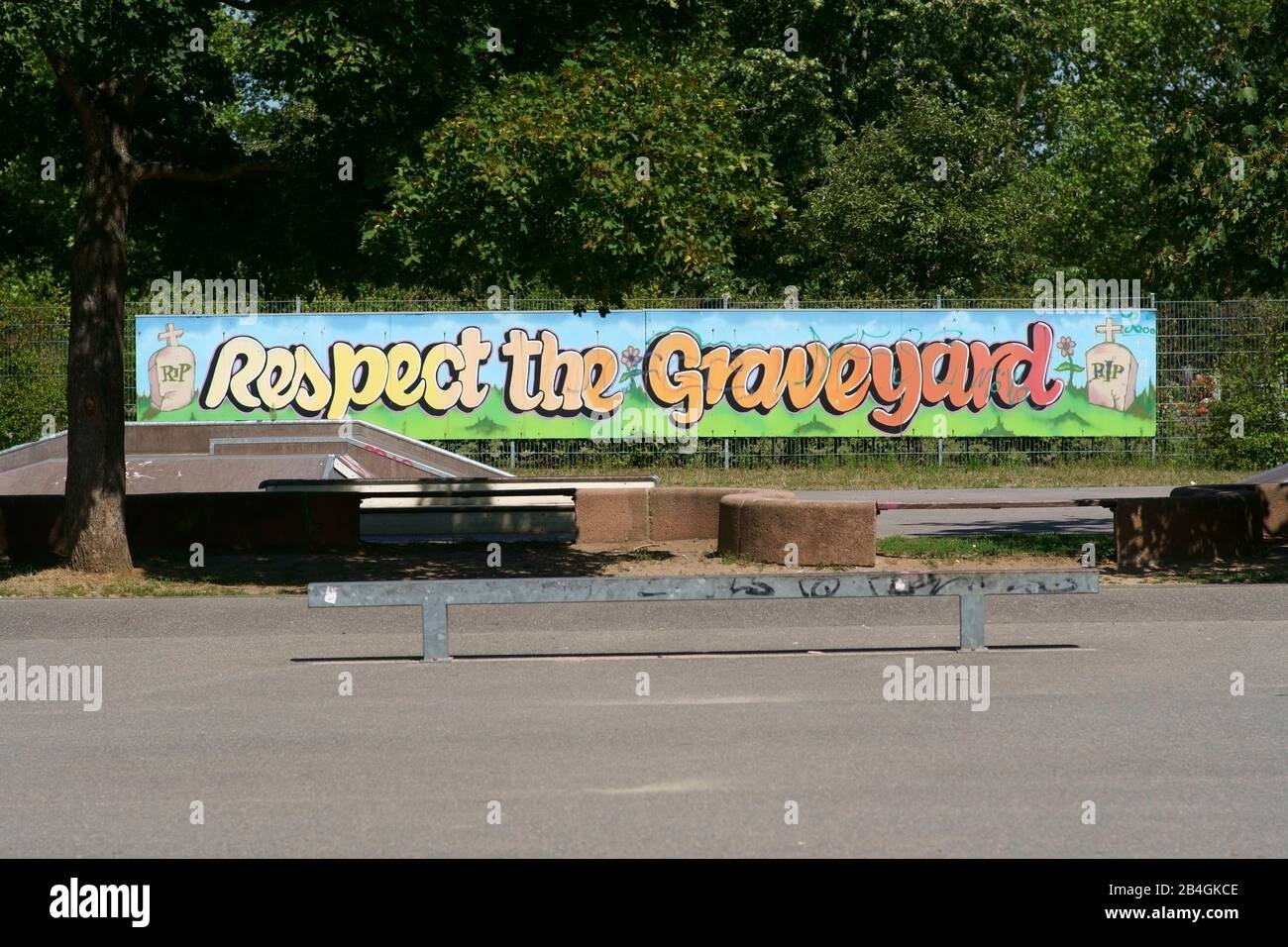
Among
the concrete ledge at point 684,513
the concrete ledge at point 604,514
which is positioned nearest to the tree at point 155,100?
the concrete ledge at point 604,514

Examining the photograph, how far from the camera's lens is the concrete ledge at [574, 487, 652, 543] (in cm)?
1808

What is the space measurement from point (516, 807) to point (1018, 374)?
2638cm

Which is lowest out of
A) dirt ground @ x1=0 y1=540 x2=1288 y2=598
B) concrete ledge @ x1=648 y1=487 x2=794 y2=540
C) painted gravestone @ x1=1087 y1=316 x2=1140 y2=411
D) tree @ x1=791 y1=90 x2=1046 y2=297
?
dirt ground @ x1=0 y1=540 x2=1288 y2=598

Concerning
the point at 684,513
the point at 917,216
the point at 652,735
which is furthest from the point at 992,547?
the point at 917,216

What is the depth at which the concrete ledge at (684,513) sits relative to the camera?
18125 millimetres

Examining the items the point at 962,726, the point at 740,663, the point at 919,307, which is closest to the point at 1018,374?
the point at 919,307

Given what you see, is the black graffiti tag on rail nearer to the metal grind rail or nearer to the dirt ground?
the metal grind rail

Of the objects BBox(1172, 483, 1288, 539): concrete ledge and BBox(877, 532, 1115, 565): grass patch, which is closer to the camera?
BBox(877, 532, 1115, 565): grass patch

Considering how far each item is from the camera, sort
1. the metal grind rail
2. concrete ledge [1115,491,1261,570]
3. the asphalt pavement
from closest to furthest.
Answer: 1. the asphalt pavement
2. the metal grind rail
3. concrete ledge [1115,491,1261,570]

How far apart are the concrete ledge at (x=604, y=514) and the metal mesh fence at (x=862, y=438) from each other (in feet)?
41.7

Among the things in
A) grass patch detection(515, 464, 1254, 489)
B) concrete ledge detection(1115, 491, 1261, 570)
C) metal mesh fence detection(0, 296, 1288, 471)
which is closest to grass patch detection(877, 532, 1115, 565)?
concrete ledge detection(1115, 491, 1261, 570)

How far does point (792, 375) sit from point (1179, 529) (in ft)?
52.7

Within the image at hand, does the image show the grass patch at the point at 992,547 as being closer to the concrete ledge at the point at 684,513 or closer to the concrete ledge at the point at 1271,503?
the concrete ledge at the point at 1271,503

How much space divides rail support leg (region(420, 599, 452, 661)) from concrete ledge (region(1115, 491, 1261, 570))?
7.43 m
